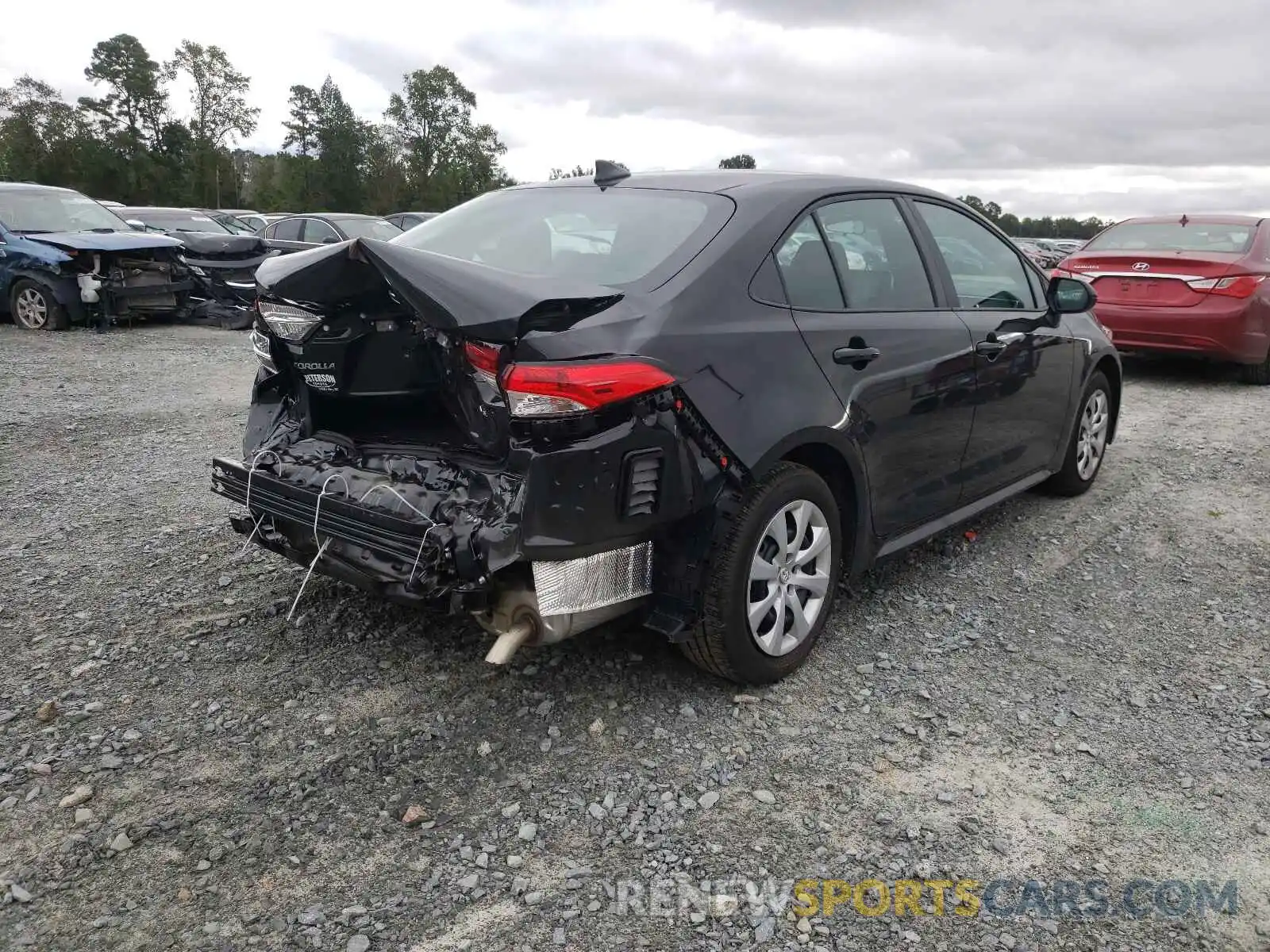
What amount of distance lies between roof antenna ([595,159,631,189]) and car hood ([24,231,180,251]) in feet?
29.6

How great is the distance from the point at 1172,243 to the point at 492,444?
8511 millimetres

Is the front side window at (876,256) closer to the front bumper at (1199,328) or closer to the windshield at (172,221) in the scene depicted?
the front bumper at (1199,328)

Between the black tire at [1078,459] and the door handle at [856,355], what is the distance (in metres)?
2.17

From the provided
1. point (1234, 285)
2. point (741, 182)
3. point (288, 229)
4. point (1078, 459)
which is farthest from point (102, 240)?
point (1234, 285)

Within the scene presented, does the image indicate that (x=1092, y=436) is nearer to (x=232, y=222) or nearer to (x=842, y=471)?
(x=842, y=471)

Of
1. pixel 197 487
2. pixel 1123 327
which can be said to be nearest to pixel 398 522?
pixel 197 487

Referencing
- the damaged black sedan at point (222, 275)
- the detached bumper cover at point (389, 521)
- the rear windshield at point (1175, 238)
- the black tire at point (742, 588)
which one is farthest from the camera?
the damaged black sedan at point (222, 275)

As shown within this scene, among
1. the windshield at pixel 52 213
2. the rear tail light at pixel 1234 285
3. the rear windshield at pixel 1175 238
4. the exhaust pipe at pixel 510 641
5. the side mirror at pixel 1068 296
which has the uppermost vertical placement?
the rear windshield at pixel 1175 238

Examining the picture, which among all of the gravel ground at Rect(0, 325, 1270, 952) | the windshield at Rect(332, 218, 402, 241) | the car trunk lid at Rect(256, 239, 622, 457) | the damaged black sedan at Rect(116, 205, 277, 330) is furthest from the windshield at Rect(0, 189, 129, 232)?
the car trunk lid at Rect(256, 239, 622, 457)

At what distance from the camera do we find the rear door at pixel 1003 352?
158 inches

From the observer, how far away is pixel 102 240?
10812mm

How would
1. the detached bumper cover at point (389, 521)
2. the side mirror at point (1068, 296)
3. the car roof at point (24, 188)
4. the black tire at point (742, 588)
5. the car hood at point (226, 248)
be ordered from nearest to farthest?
1. the detached bumper cover at point (389, 521)
2. the black tire at point (742, 588)
3. the side mirror at point (1068, 296)
4. the car roof at point (24, 188)
5. the car hood at point (226, 248)

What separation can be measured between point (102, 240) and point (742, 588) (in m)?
10.5

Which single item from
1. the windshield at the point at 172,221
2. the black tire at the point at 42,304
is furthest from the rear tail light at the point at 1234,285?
the windshield at the point at 172,221
